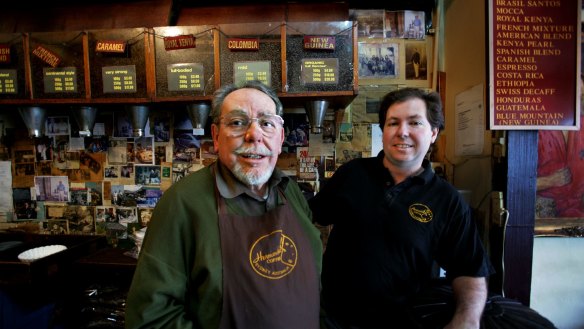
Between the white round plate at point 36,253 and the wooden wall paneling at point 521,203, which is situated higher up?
the wooden wall paneling at point 521,203

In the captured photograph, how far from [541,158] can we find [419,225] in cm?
123

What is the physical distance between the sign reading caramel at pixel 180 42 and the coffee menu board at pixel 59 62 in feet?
1.77

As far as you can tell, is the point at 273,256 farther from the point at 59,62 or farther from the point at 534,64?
the point at 59,62

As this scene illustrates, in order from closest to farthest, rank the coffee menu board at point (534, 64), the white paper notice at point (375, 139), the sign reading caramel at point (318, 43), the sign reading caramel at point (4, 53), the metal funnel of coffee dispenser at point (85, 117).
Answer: the coffee menu board at point (534, 64) → the sign reading caramel at point (318, 43) → the sign reading caramel at point (4, 53) → the metal funnel of coffee dispenser at point (85, 117) → the white paper notice at point (375, 139)

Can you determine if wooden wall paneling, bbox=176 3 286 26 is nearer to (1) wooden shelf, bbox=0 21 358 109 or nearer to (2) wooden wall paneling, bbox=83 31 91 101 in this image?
(1) wooden shelf, bbox=0 21 358 109

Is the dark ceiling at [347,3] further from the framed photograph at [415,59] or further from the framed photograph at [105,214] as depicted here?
the framed photograph at [105,214]

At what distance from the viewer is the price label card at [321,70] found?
1.78m

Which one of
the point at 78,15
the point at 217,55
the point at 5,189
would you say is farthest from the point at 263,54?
the point at 5,189

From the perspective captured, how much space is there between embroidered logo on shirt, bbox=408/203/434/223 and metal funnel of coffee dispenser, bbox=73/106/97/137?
1993 millimetres

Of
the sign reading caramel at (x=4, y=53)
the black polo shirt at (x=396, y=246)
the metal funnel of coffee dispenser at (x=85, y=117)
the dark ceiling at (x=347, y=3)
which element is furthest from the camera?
the dark ceiling at (x=347, y=3)

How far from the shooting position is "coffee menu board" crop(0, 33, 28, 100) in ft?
6.15

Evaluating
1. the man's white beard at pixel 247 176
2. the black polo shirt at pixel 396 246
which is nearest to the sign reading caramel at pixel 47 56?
the man's white beard at pixel 247 176

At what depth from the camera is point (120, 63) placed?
1.83m

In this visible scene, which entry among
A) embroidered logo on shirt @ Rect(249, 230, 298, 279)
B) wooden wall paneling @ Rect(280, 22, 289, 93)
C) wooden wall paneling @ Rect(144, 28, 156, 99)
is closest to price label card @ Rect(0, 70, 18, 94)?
→ wooden wall paneling @ Rect(144, 28, 156, 99)
